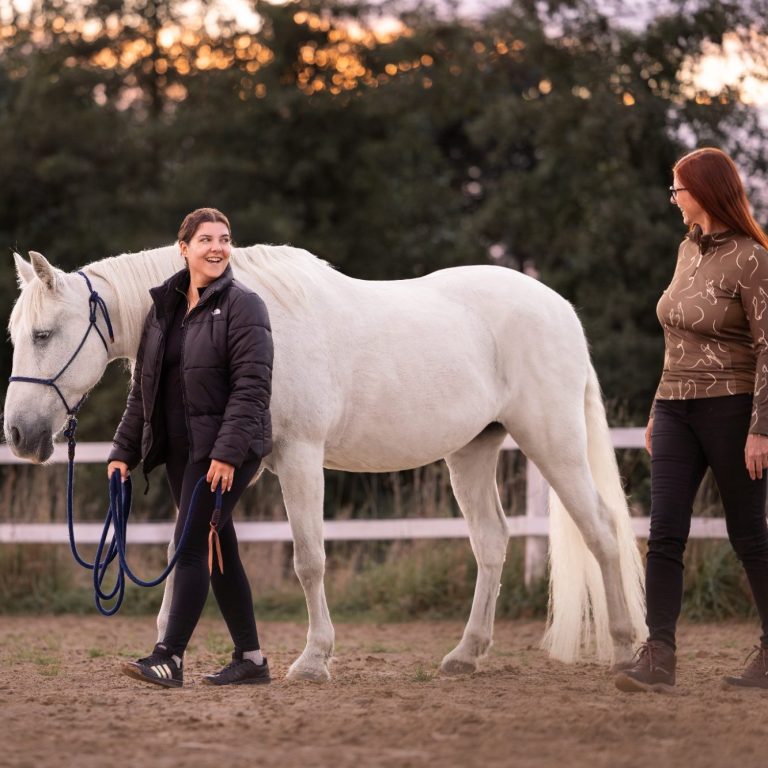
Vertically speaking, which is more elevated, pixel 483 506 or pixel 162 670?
pixel 483 506

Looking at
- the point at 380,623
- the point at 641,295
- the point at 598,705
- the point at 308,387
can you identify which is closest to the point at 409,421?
the point at 308,387

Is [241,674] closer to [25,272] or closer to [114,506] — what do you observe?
[114,506]

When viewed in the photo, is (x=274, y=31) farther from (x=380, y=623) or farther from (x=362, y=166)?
(x=380, y=623)

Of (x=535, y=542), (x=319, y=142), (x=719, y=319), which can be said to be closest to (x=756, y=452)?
(x=719, y=319)

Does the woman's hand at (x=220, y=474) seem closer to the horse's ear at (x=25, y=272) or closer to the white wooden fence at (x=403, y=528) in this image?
the horse's ear at (x=25, y=272)

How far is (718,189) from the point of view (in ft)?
14.6

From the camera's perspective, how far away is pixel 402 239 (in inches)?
868

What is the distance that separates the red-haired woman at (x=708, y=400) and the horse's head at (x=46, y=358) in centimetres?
223

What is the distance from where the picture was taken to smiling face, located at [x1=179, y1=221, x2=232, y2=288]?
14.5 ft

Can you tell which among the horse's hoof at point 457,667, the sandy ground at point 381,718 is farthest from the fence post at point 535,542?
the horse's hoof at point 457,667

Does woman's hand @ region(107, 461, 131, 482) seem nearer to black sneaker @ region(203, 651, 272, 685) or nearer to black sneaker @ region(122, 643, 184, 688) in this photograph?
black sneaker @ region(122, 643, 184, 688)

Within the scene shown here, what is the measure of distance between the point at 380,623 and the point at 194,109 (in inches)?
654

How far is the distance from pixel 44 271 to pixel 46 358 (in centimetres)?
33

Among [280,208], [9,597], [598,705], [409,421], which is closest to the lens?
[598,705]
